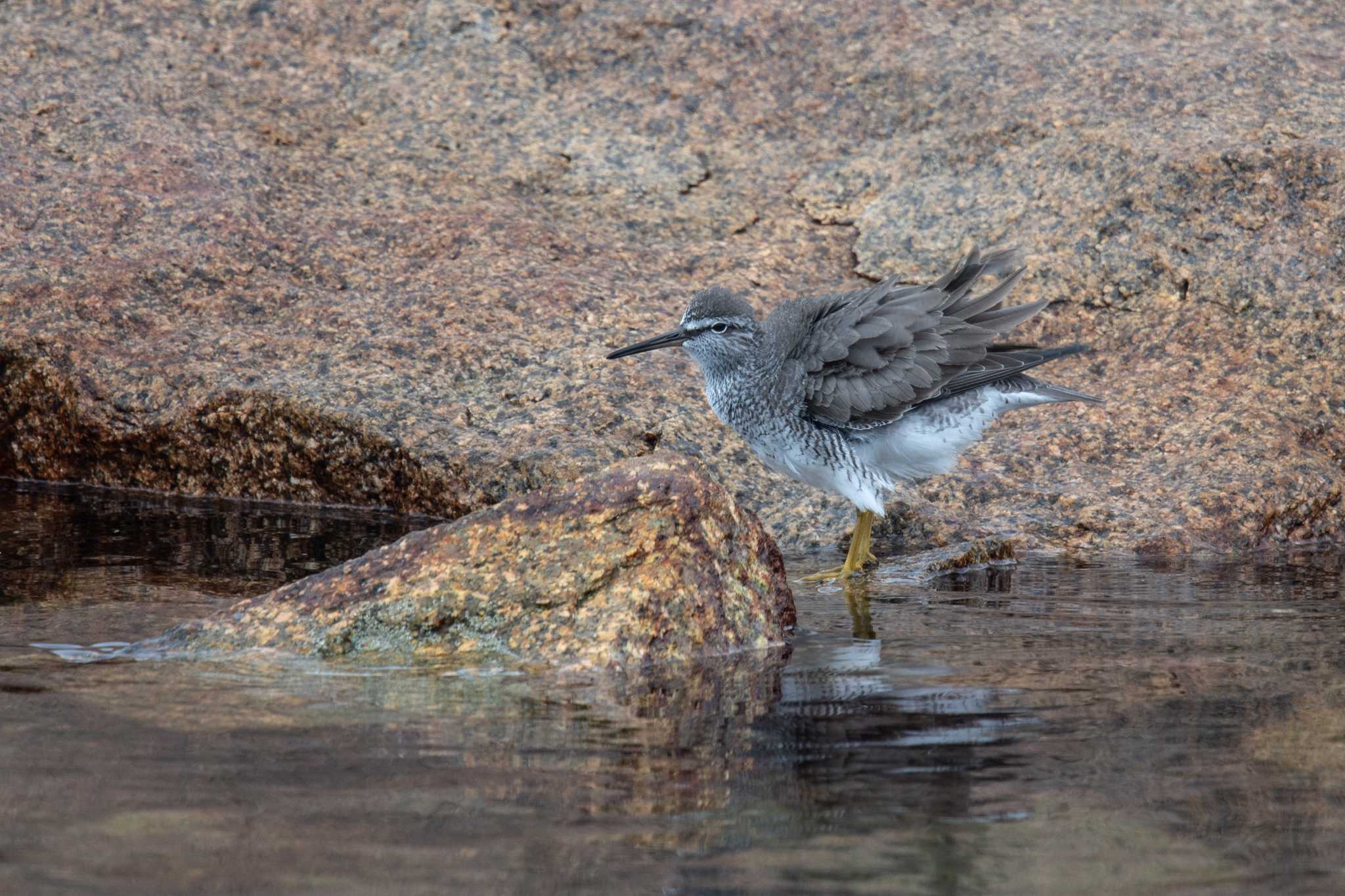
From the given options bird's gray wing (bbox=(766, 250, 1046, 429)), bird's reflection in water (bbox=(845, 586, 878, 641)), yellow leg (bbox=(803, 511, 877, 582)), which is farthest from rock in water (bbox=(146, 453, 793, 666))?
bird's gray wing (bbox=(766, 250, 1046, 429))

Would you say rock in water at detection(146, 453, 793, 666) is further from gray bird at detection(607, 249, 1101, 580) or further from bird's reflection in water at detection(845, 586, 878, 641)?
gray bird at detection(607, 249, 1101, 580)

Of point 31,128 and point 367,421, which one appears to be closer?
point 367,421

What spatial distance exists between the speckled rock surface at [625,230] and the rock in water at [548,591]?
255 cm

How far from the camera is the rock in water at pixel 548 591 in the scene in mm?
6230

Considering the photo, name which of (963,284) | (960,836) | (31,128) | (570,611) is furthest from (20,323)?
(960,836)

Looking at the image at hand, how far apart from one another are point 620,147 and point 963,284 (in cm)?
380

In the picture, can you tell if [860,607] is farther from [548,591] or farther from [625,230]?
[625,230]

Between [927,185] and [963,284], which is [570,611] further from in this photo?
[927,185]

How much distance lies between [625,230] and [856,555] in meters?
3.81

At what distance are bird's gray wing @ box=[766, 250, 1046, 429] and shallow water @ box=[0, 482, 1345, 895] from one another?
5.57 ft

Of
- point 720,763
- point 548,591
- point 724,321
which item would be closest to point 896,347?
point 724,321

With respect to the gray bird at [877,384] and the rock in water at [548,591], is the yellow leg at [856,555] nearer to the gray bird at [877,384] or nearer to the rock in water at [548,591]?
the gray bird at [877,384]

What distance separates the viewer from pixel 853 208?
11508mm

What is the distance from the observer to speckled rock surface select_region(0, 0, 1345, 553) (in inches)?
372
